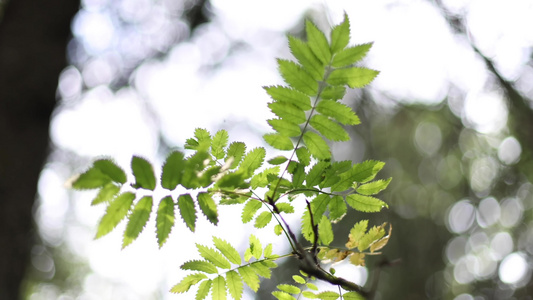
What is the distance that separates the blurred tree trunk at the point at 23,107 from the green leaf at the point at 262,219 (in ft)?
10.8

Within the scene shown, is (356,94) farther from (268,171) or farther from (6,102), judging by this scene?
(268,171)

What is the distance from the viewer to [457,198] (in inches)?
395

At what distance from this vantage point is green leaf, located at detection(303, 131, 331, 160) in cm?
115

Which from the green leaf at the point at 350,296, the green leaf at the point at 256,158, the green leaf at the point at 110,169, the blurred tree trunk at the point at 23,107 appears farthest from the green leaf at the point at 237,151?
the blurred tree trunk at the point at 23,107

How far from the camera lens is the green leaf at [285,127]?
117cm

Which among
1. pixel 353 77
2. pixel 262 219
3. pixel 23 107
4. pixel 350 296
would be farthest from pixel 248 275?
pixel 23 107

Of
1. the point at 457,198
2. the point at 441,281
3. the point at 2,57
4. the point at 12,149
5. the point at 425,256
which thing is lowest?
the point at 441,281

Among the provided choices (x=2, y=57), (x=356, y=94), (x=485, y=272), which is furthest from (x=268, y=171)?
(x=485, y=272)

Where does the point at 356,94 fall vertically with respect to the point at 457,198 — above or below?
above

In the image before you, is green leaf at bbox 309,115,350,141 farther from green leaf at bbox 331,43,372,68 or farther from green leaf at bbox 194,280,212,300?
green leaf at bbox 194,280,212,300

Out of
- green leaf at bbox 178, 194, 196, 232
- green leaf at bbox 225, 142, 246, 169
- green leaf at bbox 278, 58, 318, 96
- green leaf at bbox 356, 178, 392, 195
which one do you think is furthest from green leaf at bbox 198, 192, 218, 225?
green leaf at bbox 356, 178, 392, 195

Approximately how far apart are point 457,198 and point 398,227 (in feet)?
5.32

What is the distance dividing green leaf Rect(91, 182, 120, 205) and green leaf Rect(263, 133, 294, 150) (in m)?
0.43

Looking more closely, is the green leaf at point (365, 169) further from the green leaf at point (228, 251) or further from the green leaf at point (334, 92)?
the green leaf at point (228, 251)
